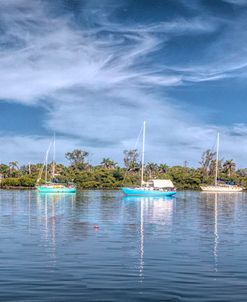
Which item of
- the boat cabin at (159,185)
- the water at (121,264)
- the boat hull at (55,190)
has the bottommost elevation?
the water at (121,264)

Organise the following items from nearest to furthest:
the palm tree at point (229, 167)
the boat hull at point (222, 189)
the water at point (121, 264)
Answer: the water at point (121, 264), the boat hull at point (222, 189), the palm tree at point (229, 167)

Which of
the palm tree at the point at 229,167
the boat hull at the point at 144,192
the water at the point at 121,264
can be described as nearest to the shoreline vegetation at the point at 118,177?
the palm tree at the point at 229,167

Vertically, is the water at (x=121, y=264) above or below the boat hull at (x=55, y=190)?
below

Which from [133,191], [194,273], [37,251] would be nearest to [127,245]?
[37,251]

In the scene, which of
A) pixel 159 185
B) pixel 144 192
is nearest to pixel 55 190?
pixel 144 192

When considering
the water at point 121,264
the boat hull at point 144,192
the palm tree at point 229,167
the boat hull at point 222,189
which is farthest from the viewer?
the palm tree at point 229,167

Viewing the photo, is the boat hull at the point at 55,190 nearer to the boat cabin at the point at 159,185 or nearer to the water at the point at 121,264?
the boat cabin at the point at 159,185

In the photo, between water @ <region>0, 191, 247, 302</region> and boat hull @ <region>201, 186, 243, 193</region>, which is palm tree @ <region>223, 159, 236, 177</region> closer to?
boat hull @ <region>201, 186, 243, 193</region>

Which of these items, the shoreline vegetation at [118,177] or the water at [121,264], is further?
the shoreline vegetation at [118,177]

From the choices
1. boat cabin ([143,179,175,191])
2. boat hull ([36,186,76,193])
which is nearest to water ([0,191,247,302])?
boat cabin ([143,179,175,191])

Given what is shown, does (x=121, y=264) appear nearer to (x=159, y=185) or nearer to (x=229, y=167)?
(x=159, y=185)

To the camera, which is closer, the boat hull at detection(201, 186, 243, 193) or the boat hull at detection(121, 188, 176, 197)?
the boat hull at detection(121, 188, 176, 197)

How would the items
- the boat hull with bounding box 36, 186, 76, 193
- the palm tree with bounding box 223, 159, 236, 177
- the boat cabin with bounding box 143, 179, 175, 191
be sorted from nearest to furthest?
the boat cabin with bounding box 143, 179, 175, 191, the boat hull with bounding box 36, 186, 76, 193, the palm tree with bounding box 223, 159, 236, 177

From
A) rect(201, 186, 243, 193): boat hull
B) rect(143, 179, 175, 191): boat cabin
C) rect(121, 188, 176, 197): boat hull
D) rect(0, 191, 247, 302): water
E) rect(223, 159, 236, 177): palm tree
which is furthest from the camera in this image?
rect(223, 159, 236, 177): palm tree
